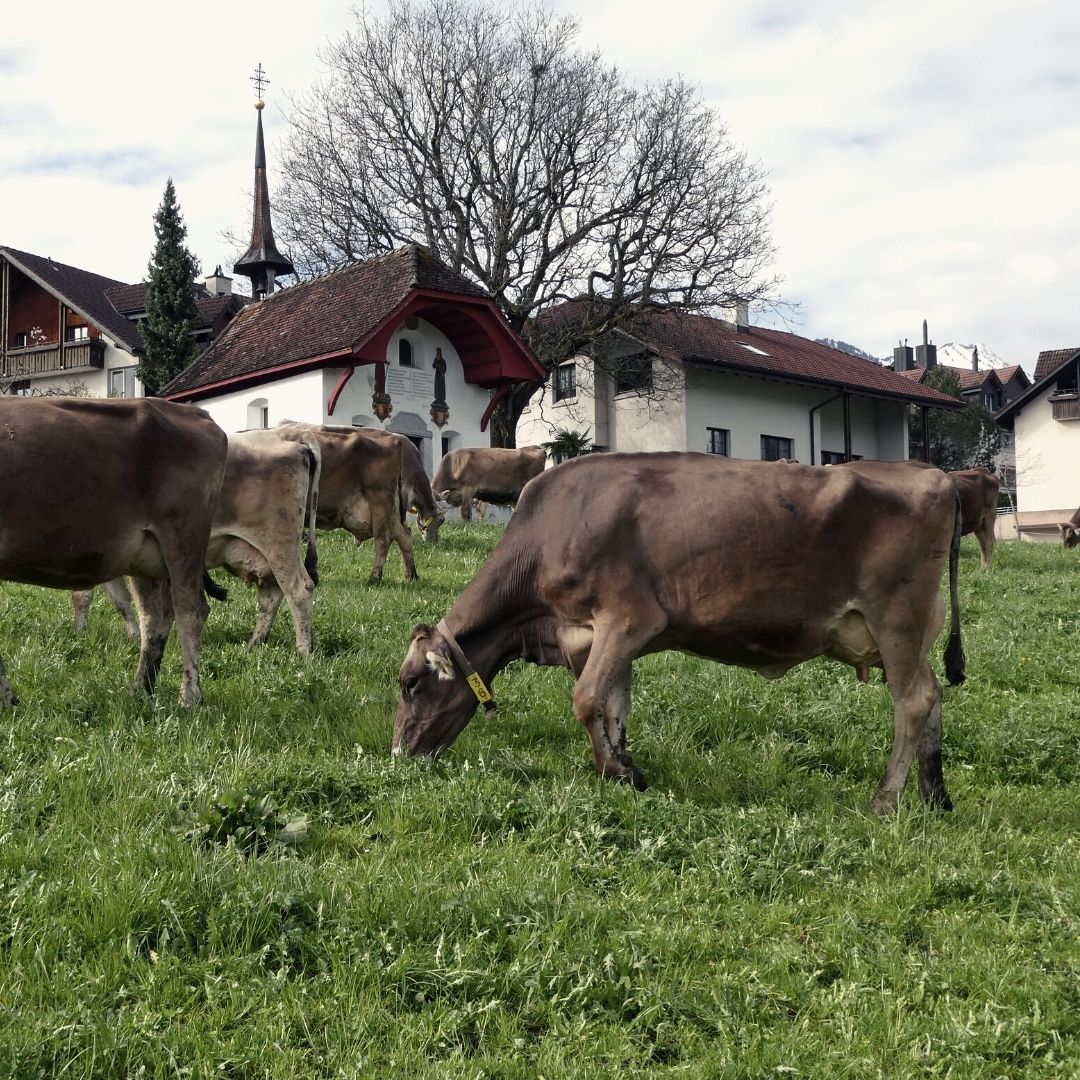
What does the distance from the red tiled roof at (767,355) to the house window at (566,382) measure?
503cm

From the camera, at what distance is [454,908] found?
4.79m

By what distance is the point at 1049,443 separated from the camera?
177 feet

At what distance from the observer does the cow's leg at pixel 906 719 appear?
6.62 m

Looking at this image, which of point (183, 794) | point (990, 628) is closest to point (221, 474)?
point (183, 794)

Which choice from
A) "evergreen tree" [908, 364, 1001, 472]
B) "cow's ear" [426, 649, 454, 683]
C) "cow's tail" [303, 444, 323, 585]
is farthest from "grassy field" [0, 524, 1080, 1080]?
"evergreen tree" [908, 364, 1001, 472]

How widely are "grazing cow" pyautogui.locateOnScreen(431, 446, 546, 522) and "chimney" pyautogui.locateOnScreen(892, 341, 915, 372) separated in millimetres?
56803

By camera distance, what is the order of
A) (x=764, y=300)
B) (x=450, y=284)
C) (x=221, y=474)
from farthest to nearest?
(x=764, y=300), (x=450, y=284), (x=221, y=474)

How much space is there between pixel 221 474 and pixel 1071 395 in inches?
2017

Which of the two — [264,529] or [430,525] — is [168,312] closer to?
[430,525]

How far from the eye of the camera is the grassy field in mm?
4066

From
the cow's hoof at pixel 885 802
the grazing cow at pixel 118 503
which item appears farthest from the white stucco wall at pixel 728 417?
the cow's hoof at pixel 885 802

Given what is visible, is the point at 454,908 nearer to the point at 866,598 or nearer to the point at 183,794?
the point at 183,794

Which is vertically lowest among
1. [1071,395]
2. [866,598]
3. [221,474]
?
[866,598]

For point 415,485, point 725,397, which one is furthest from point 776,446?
point 415,485
